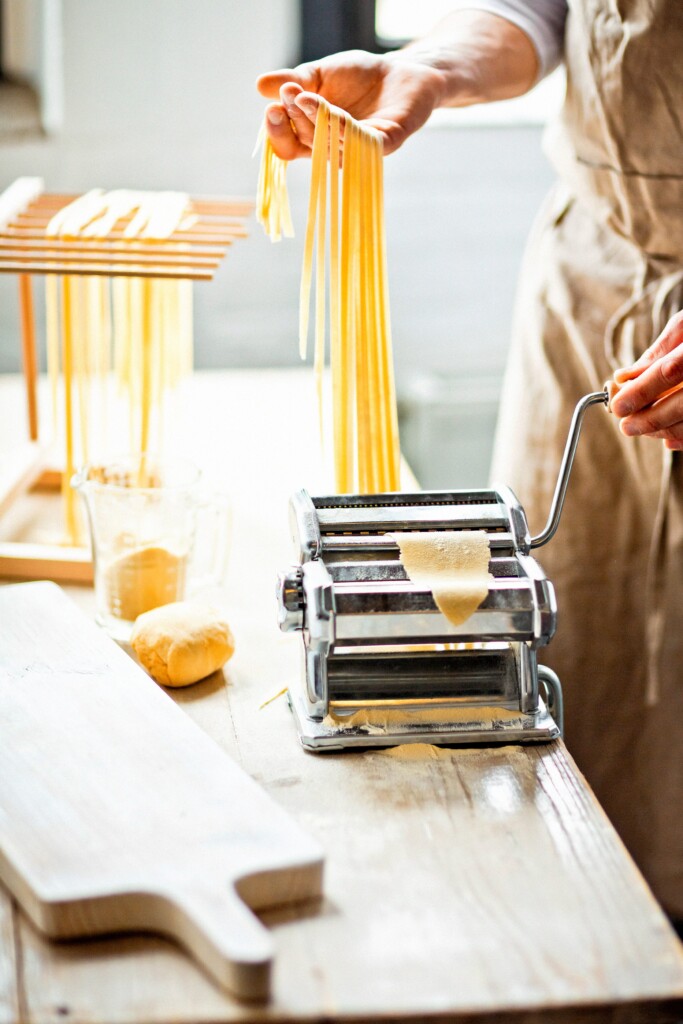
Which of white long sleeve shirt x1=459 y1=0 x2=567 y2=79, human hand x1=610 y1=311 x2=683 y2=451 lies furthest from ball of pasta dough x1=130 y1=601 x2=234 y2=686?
white long sleeve shirt x1=459 y1=0 x2=567 y2=79

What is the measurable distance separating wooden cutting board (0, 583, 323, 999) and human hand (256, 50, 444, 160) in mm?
527

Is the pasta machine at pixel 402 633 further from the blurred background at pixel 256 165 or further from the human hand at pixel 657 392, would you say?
the blurred background at pixel 256 165

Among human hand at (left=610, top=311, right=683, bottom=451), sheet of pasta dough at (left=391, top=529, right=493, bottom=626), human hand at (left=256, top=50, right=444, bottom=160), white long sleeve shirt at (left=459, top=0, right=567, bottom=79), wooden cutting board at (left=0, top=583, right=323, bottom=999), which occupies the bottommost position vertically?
wooden cutting board at (left=0, top=583, right=323, bottom=999)

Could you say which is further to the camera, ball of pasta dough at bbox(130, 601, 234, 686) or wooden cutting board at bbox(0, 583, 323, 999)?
ball of pasta dough at bbox(130, 601, 234, 686)

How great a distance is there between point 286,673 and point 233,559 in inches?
12.9

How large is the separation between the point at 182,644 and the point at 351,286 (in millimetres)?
381

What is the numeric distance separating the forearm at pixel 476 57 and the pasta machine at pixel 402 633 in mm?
534

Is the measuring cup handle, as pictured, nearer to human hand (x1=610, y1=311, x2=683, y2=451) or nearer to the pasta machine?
the pasta machine

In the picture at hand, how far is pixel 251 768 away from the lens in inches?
34.1

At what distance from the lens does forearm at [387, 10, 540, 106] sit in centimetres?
123

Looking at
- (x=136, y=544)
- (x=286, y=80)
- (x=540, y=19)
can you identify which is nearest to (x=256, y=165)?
(x=540, y=19)

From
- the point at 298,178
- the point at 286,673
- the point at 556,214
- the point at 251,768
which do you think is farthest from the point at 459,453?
the point at 251,768

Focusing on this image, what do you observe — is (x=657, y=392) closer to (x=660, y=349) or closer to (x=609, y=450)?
(x=660, y=349)

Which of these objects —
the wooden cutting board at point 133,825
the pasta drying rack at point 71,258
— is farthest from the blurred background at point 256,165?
the wooden cutting board at point 133,825
